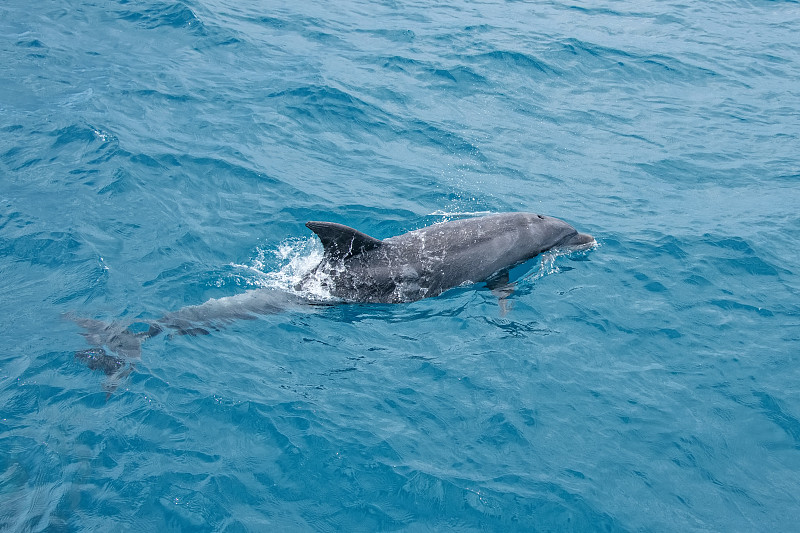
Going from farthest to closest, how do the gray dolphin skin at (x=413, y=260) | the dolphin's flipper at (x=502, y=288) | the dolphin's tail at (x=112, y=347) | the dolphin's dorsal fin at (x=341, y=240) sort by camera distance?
the dolphin's flipper at (x=502, y=288)
the gray dolphin skin at (x=413, y=260)
the dolphin's dorsal fin at (x=341, y=240)
the dolphin's tail at (x=112, y=347)

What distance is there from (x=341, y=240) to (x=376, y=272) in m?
0.85

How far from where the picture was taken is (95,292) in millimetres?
10773

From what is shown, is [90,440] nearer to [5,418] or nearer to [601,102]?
[5,418]

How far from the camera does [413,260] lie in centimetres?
1125

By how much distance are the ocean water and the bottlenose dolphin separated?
0.27m

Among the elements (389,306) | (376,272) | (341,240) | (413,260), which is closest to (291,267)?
(341,240)

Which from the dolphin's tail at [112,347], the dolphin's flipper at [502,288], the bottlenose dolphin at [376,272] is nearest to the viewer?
the dolphin's tail at [112,347]

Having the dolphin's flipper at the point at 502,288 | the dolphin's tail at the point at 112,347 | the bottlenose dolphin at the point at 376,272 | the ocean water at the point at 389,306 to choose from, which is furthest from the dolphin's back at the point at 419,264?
the dolphin's tail at the point at 112,347

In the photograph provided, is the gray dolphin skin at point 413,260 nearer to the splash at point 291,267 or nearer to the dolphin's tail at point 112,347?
the splash at point 291,267

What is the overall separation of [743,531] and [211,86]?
17.1 metres

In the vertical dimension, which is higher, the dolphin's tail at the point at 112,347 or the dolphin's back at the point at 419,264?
the dolphin's back at the point at 419,264

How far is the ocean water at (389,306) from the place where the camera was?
7941 millimetres

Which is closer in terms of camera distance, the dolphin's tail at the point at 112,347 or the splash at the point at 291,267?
the dolphin's tail at the point at 112,347

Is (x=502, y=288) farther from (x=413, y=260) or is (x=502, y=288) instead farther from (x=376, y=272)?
(x=376, y=272)
